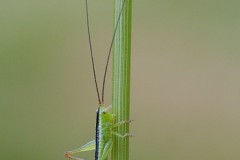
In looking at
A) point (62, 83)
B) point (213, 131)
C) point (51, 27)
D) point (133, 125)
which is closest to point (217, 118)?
point (213, 131)

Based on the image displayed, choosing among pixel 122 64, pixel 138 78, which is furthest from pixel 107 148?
pixel 138 78

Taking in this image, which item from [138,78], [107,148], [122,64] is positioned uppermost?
[122,64]

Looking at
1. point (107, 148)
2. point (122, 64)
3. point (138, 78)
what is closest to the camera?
point (122, 64)

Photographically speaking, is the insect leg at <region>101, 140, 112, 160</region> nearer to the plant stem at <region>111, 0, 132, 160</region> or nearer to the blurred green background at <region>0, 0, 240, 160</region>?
the plant stem at <region>111, 0, 132, 160</region>

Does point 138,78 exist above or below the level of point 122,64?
below

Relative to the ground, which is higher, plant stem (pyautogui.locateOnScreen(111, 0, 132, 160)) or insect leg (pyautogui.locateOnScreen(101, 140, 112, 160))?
plant stem (pyautogui.locateOnScreen(111, 0, 132, 160))

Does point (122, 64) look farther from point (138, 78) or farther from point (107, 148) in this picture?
point (138, 78)

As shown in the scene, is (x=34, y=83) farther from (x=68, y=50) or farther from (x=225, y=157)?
(x=225, y=157)

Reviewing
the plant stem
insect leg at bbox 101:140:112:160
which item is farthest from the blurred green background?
the plant stem
